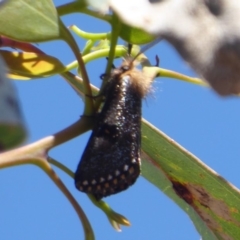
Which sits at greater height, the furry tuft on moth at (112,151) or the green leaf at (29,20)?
the green leaf at (29,20)

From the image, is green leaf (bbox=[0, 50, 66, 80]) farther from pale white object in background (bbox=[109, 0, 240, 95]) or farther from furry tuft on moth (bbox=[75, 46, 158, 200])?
pale white object in background (bbox=[109, 0, 240, 95])

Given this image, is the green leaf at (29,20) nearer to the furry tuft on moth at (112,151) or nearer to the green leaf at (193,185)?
the furry tuft on moth at (112,151)

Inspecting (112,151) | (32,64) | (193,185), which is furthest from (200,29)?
(193,185)

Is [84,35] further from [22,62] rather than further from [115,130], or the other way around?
[115,130]

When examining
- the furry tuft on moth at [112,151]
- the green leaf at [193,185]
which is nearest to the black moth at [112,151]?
the furry tuft on moth at [112,151]

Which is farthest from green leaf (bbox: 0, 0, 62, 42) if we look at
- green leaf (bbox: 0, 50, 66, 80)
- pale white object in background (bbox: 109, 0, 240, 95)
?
pale white object in background (bbox: 109, 0, 240, 95)

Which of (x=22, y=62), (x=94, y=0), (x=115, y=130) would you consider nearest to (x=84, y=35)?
(x=22, y=62)

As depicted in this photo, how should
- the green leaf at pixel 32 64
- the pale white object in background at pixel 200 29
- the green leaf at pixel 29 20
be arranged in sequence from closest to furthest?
the pale white object in background at pixel 200 29, the green leaf at pixel 29 20, the green leaf at pixel 32 64
